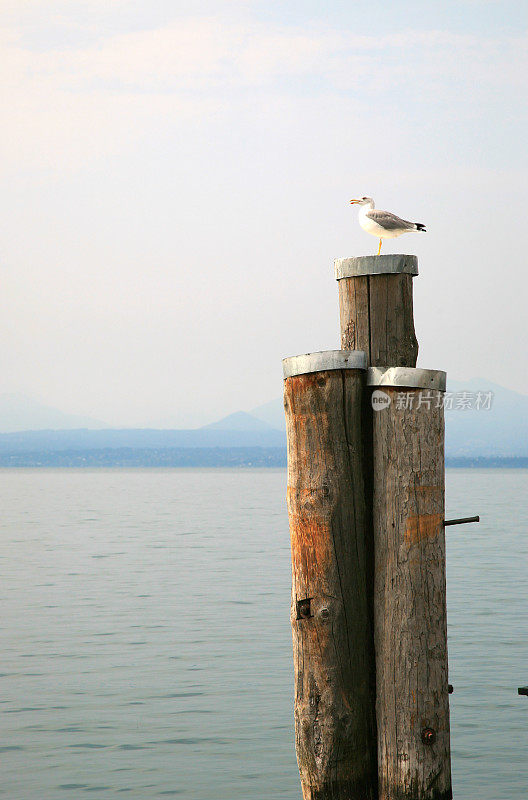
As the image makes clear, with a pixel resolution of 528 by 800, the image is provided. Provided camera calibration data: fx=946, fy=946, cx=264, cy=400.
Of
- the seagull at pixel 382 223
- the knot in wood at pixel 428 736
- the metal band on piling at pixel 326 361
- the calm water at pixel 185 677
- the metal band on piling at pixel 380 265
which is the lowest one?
the calm water at pixel 185 677

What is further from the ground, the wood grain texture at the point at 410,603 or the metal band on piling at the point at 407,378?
the metal band on piling at the point at 407,378

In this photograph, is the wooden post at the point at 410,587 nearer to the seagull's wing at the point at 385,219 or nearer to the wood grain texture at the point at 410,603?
the wood grain texture at the point at 410,603

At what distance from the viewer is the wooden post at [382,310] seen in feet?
19.9

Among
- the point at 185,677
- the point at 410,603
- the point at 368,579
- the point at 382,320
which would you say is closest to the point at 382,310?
the point at 382,320

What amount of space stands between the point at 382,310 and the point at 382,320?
6 cm

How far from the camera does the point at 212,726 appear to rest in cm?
1016

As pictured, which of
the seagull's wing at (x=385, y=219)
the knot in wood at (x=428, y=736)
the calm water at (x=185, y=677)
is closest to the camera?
the knot in wood at (x=428, y=736)

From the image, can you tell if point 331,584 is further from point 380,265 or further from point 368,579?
point 380,265

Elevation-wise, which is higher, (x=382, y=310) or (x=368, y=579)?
(x=382, y=310)

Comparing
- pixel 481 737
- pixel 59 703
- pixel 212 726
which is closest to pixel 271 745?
pixel 212 726

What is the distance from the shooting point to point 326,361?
5828mm

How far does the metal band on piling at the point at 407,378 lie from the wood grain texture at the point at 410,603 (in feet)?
0.17

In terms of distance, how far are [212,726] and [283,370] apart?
5564 mm

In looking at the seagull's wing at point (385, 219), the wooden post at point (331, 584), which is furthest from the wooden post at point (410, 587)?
the seagull's wing at point (385, 219)
